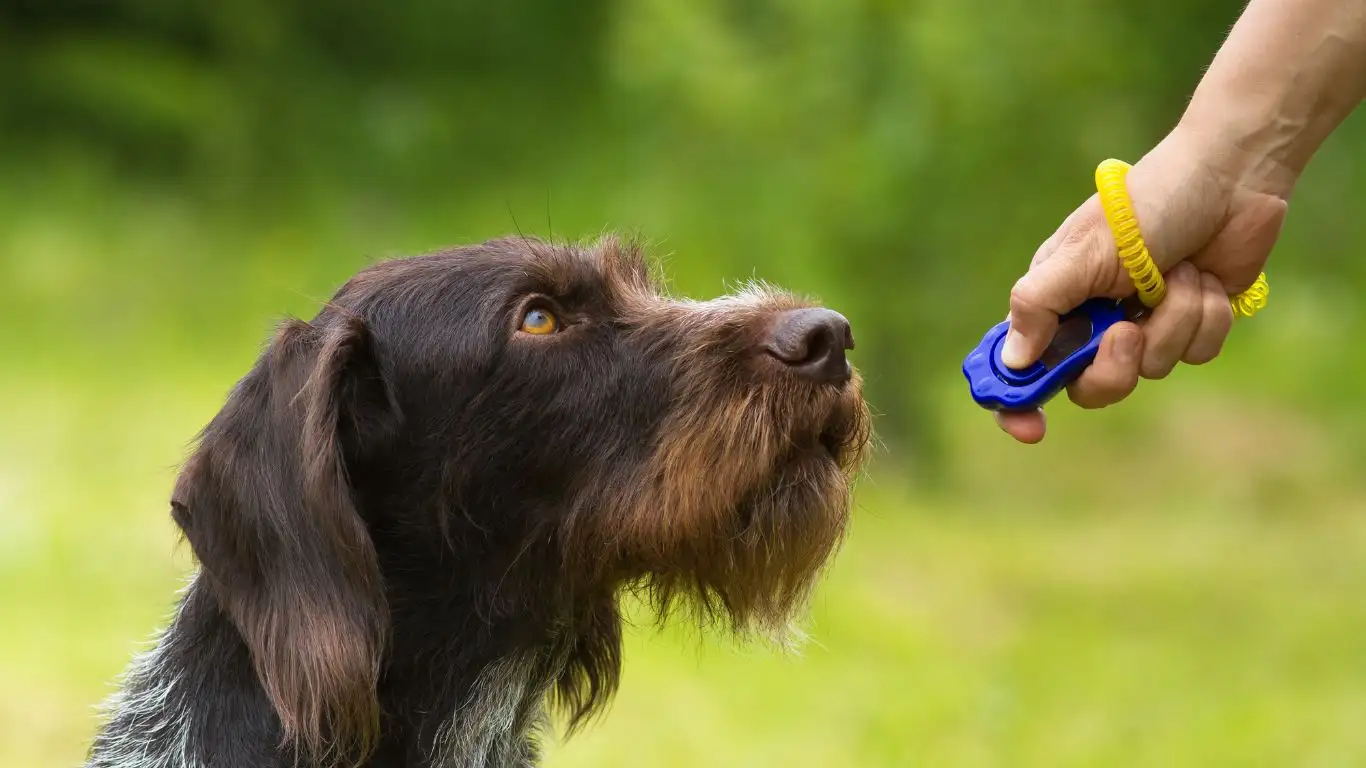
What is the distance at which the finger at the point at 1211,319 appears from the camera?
9.72ft

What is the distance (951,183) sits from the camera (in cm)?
805

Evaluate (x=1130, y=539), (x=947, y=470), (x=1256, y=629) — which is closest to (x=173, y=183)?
(x=947, y=470)

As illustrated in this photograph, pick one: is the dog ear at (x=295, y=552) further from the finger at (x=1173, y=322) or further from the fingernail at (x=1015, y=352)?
the finger at (x=1173, y=322)

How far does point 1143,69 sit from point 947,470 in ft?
8.98

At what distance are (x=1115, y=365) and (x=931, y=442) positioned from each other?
21.1ft

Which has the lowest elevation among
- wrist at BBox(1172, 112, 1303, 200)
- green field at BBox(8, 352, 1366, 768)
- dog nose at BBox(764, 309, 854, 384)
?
green field at BBox(8, 352, 1366, 768)

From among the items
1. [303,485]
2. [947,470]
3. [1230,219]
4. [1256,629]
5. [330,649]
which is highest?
[1230,219]

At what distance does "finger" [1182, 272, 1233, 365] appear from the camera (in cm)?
296

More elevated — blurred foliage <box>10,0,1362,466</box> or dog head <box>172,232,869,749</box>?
blurred foliage <box>10,0,1362,466</box>

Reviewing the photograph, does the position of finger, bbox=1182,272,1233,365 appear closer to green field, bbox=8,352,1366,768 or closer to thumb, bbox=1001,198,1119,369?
A: thumb, bbox=1001,198,1119,369

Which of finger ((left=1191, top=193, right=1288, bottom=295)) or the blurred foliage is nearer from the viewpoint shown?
finger ((left=1191, top=193, right=1288, bottom=295))

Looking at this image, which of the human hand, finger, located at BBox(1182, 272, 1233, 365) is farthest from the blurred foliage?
finger, located at BBox(1182, 272, 1233, 365)

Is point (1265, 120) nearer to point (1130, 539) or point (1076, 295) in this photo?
point (1076, 295)

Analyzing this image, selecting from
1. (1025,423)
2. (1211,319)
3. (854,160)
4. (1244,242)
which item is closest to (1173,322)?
(1211,319)
